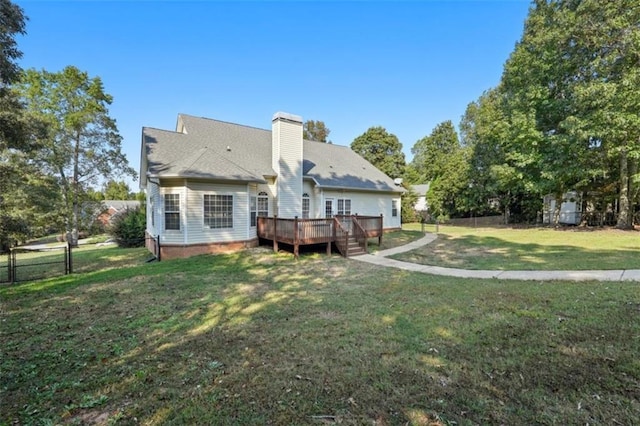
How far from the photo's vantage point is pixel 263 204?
47.9 ft

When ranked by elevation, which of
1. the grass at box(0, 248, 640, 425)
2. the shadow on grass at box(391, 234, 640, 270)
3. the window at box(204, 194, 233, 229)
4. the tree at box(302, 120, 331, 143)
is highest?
the tree at box(302, 120, 331, 143)

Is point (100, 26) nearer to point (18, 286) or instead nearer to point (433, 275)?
point (18, 286)

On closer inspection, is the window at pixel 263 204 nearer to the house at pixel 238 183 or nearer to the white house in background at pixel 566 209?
the house at pixel 238 183

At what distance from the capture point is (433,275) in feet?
27.1

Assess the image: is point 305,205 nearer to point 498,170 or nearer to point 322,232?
point 322,232

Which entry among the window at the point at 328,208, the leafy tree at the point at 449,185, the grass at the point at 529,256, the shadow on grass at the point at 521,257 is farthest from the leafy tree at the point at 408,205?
the shadow on grass at the point at 521,257

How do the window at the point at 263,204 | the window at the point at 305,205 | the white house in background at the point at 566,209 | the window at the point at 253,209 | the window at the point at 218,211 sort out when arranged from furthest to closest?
the white house in background at the point at 566,209, the window at the point at 305,205, the window at the point at 263,204, the window at the point at 253,209, the window at the point at 218,211

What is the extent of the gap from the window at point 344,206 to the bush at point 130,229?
37.8ft

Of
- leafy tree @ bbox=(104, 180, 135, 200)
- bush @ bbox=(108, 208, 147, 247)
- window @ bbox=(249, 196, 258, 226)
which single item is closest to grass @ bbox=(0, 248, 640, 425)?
window @ bbox=(249, 196, 258, 226)

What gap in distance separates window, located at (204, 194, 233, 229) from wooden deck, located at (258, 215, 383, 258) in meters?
1.58

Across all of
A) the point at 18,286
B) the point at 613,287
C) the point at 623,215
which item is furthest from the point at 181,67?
the point at 623,215

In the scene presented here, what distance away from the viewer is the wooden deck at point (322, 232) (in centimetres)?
1141

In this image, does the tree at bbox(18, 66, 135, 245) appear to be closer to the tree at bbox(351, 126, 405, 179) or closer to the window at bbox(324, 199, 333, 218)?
the window at bbox(324, 199, 333, 218)

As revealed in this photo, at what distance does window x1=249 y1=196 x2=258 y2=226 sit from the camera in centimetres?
1359
